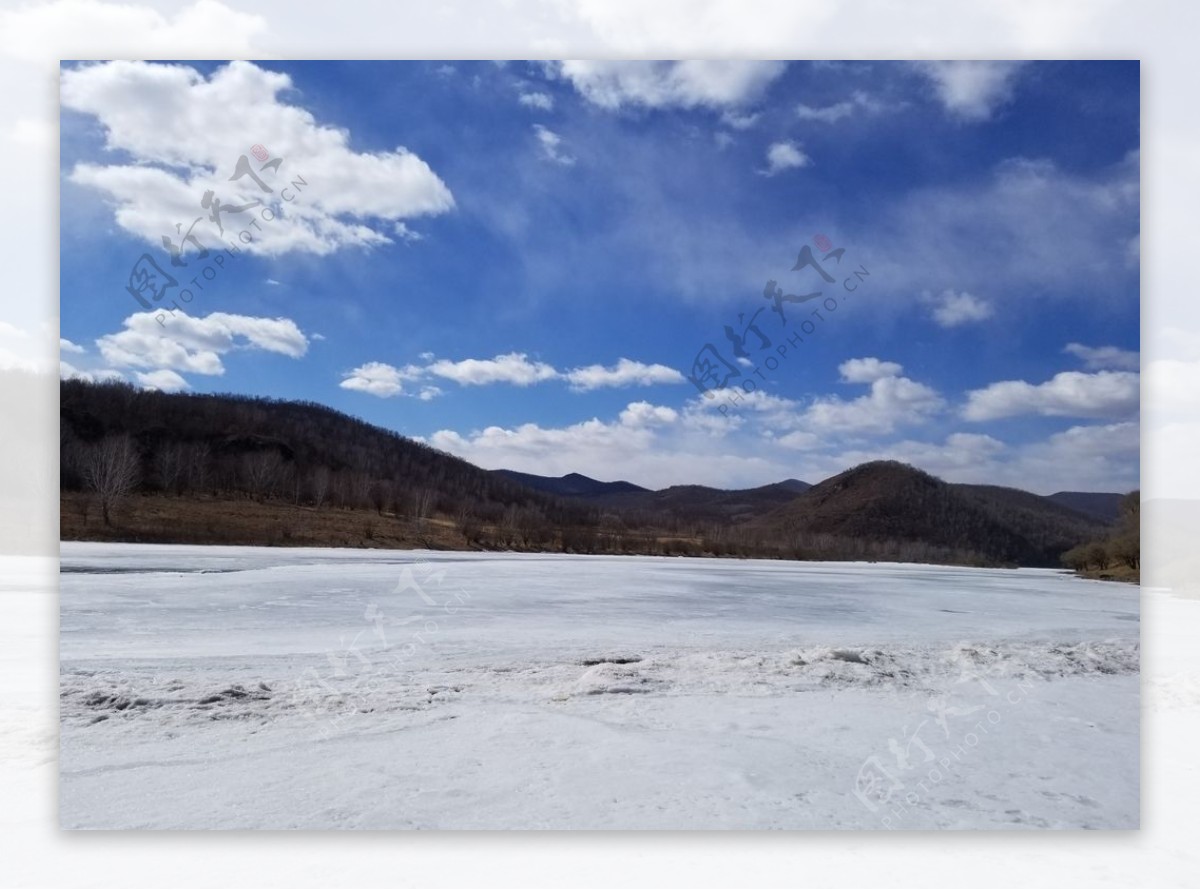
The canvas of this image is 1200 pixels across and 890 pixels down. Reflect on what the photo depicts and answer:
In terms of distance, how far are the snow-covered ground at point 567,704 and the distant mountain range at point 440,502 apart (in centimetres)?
26

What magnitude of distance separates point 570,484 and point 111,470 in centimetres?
251

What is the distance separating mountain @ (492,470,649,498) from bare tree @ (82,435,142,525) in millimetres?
1990

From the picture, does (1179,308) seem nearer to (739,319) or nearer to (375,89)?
(739,319)

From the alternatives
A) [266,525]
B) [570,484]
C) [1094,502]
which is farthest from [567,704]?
[1094,502]

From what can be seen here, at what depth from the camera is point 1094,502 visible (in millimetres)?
4129

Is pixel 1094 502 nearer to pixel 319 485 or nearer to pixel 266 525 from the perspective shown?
pixel 319 485

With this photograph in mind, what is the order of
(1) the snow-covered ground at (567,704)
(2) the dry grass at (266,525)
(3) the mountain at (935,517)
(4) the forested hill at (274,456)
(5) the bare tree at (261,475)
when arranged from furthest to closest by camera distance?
(5) the bare tree at (261,475) < (2) the dry grass at (266,525) < (3) the mountain at (935,517) < (4) the forested hill at (274,456) < (1) the snow-covered ground at (567,704)

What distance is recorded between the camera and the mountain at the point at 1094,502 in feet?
13.4

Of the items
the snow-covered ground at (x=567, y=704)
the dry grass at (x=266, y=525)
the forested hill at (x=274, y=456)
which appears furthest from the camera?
the dry grass at (x=266, y=525)

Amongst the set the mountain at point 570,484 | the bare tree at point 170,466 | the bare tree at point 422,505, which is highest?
the bare tree at point 170,466

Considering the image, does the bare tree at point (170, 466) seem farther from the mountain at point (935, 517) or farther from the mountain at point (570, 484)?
the mountain at point (935, 517)

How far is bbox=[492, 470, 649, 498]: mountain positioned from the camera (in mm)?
4285

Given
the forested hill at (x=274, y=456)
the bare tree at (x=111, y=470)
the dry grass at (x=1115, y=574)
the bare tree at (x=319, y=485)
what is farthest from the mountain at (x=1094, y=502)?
the bare tree at (x=111, y=470)

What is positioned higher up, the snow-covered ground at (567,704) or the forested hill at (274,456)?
the forested hill at (274,456)
